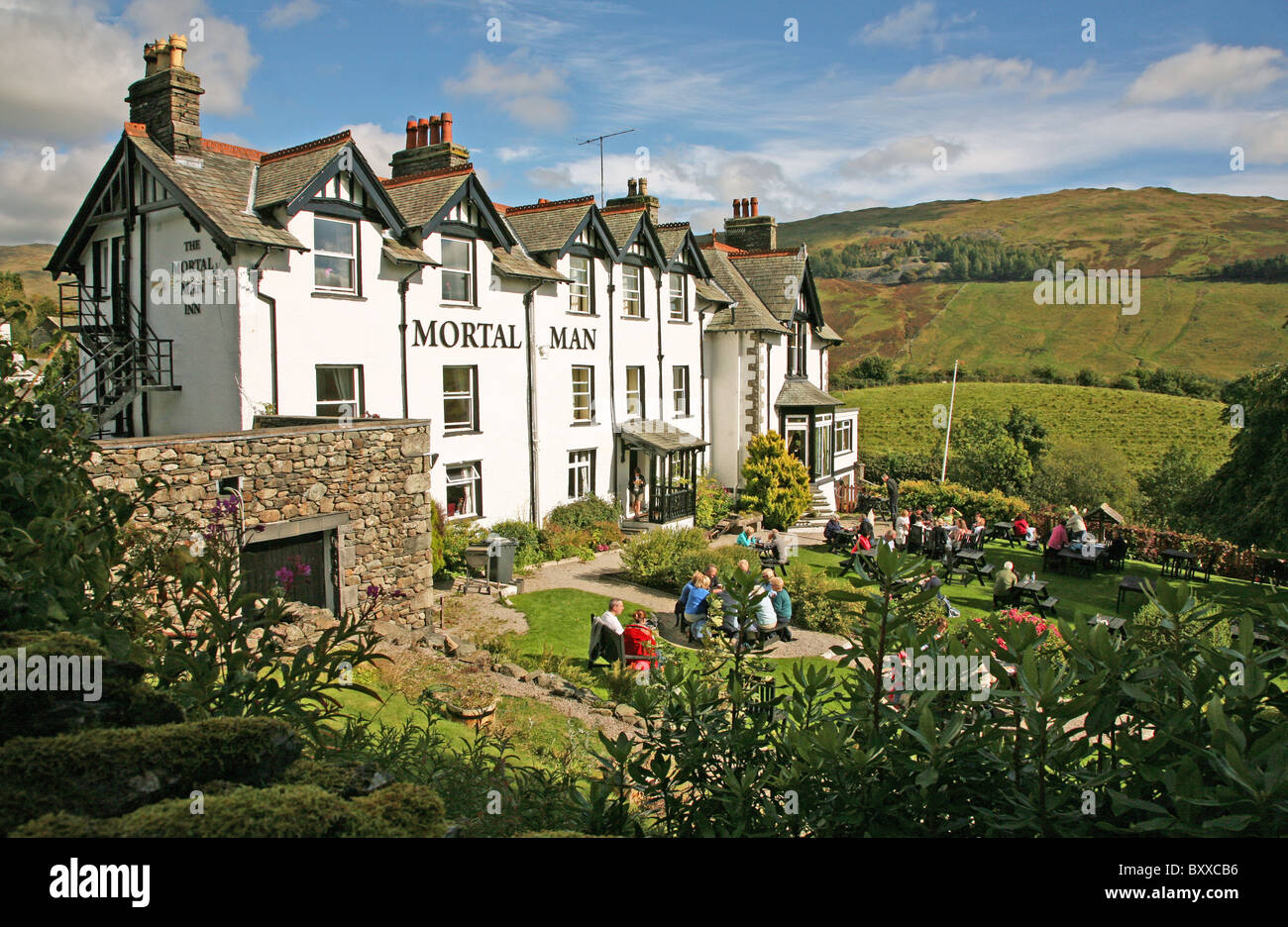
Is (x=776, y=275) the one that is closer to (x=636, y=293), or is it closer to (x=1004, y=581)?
(x=636, y=293)

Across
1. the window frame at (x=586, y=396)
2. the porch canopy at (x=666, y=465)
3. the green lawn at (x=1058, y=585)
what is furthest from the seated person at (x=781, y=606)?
the window frame at (x=586, y=396)

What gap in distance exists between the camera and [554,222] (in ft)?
81.7

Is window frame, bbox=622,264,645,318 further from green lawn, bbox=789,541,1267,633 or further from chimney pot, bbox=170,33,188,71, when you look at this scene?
chimney pot, bbox=170,33,188,71

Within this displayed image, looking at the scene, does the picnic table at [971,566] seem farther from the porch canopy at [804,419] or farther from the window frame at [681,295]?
the window frame at [681,295]

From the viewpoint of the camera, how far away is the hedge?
209cm

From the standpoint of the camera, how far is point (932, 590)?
3621 mm

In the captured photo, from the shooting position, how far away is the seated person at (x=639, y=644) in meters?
12.6

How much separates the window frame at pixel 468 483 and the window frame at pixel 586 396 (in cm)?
422

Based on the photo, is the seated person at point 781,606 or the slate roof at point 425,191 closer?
the seated person at point 781,606

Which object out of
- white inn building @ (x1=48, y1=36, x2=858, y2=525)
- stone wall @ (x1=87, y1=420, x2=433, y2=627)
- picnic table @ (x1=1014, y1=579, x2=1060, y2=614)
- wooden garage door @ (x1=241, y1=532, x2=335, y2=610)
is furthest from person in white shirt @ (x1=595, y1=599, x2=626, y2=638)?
picnic table @ (x1=1014, y1=579, x2=1060, y2=614)

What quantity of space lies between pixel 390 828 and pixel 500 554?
16472 millimetres

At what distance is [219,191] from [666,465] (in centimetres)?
1523

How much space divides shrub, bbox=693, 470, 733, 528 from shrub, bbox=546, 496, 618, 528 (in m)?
3.59

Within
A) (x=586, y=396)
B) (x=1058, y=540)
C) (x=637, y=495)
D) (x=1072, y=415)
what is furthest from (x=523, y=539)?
(x=1072, y=415)
